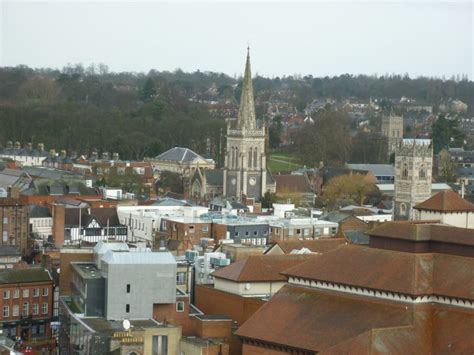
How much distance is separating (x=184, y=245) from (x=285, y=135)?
92.0m

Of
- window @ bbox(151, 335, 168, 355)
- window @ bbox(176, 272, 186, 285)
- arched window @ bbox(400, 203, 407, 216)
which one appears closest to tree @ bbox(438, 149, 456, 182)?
arched window @ bbox(400, 203, 407, 216)

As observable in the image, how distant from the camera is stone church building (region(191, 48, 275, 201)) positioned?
104188 mm

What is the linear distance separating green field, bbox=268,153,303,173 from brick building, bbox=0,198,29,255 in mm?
58300

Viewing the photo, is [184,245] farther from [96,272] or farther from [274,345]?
[274,345]

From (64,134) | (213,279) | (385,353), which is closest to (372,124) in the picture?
(64,134)

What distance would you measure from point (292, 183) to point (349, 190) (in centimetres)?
526

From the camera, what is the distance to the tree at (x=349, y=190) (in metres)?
106

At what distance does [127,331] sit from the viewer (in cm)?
4750

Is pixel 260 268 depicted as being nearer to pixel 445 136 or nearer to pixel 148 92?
pixel 445 136

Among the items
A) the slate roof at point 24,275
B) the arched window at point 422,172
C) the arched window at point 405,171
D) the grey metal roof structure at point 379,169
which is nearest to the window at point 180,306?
the slate roof at point 24,275

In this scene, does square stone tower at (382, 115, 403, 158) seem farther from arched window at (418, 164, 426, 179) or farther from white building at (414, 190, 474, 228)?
white building at (414, 190, 474, 228)

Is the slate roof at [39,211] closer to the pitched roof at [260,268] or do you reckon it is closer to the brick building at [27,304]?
the brick building at [27,304]

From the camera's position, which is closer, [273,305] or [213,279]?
[273,305]

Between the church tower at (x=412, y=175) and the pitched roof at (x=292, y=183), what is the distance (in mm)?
13597
